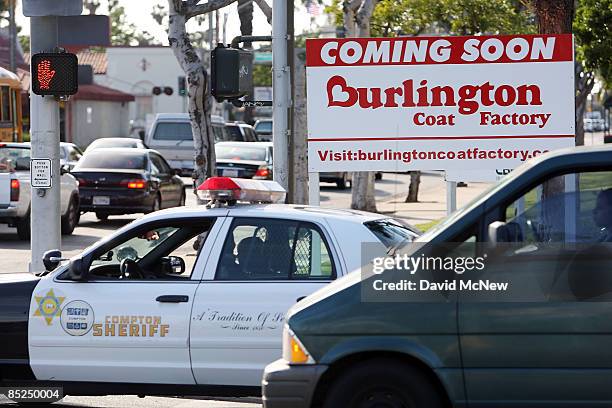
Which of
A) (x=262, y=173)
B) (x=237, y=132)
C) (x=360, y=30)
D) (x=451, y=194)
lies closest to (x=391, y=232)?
(x=451, y=194)

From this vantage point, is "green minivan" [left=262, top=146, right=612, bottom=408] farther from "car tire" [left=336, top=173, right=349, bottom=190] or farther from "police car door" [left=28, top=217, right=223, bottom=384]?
"car tire" [left=336, top=173, right=349, bottom=190]

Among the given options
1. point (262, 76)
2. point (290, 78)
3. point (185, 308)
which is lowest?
point (185, 308)

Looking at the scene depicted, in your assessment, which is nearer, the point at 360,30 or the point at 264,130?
the point at 360,30

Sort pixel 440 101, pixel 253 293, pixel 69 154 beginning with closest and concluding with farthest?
1. pixel 253 293
2. pixel 440 101
3. pixel 69 154

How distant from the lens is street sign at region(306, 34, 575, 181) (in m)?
13.0

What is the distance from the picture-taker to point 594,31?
25.3m

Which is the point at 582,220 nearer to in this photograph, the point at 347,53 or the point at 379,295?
the point at 379,295

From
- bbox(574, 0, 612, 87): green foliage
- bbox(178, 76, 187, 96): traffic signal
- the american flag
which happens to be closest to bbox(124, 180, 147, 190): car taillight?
bbox(574, 0, 612, 87): green foliage

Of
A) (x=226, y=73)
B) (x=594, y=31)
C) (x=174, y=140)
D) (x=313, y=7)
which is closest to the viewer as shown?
(x=226, y=73)

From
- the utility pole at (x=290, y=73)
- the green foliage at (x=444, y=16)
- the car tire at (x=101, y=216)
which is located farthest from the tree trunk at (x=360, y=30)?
the utility pole at (x=290, y=73)

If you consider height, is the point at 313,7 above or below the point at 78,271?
above

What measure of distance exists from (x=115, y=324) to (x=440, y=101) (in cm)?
589

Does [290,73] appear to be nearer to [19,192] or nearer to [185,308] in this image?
[185,308]

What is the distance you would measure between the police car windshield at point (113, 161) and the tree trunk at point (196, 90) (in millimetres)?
5468
